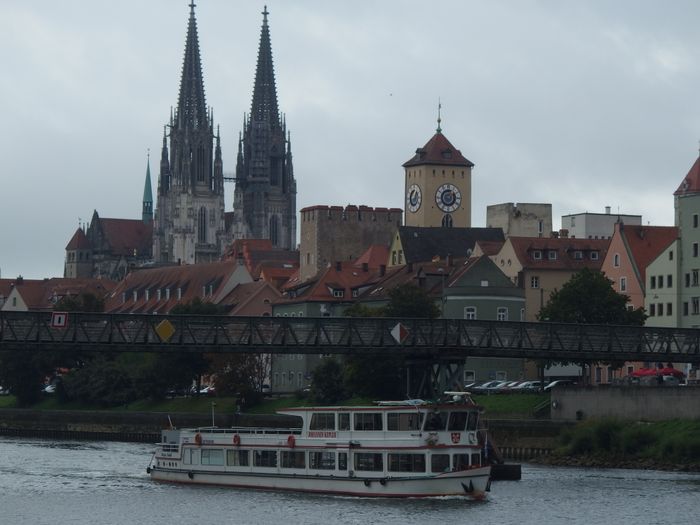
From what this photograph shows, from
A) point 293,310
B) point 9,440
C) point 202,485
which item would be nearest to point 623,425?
point 202,485

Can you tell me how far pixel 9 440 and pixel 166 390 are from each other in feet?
68.8

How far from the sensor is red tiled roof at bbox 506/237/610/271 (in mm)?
166000

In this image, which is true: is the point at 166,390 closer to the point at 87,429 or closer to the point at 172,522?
the point at 87,429

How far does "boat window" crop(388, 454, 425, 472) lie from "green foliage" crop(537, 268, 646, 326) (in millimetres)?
46743

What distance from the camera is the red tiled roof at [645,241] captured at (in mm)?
157875

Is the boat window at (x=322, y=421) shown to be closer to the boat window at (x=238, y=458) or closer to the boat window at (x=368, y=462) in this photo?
the boat window at (x=368, y=462)

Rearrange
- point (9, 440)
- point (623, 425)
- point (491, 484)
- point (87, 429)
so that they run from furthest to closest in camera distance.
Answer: point (87, 429) < point (9, 440) < point (623, 425) < point (491, 484)

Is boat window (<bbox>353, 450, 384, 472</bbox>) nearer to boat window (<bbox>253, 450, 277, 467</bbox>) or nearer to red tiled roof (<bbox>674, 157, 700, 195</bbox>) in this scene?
boat window (<bbox>253, 450, 277, 467</bbox>)

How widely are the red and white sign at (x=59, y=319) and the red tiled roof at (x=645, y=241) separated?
6294cm

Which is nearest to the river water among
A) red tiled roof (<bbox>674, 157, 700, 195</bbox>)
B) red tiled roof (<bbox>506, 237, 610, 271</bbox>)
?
red tiled roof (<bbox>506, 237, 610, 271</bbox>)

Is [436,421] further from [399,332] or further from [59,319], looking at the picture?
[59,319]

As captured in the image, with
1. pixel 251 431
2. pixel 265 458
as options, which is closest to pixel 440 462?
pixel 265 458

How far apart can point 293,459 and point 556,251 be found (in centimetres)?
7671

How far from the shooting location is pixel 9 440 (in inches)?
5856
